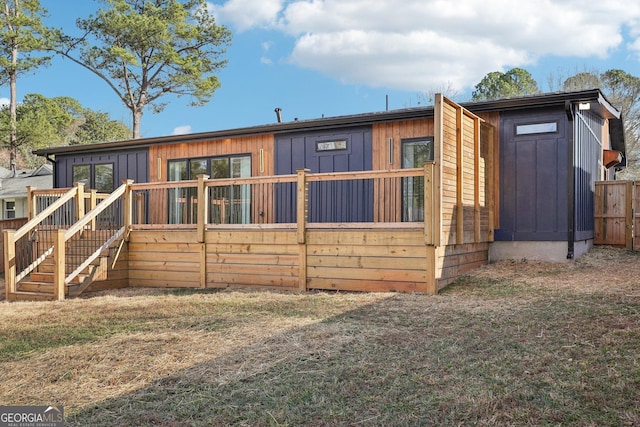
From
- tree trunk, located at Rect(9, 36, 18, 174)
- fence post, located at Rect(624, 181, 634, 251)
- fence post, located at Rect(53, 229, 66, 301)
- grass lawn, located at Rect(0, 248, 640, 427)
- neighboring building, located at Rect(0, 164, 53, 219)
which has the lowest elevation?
grass lawn, located at Rect(0, 248, 640, 427)

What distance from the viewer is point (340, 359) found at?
4.50 m

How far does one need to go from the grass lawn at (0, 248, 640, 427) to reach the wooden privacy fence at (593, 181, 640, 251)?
435 cm

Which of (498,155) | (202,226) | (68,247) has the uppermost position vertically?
(498,155)

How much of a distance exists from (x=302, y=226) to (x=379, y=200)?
2103mm

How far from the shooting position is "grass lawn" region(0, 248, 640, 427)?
345 centimetres

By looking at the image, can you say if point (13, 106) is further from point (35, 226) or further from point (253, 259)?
point (253, 259)

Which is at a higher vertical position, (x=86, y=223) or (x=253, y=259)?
(x=86, y=223)

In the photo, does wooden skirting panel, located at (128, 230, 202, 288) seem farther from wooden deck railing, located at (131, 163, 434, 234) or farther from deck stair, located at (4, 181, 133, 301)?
deck stair, located at (4, 181, 133, 301)

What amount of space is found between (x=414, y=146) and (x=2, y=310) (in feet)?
23.1

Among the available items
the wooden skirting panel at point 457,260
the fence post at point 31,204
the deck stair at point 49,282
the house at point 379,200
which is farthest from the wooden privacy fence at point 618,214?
the fence post at point 31,204

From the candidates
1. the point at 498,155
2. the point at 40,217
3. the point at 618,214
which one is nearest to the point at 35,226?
the point at 40,217

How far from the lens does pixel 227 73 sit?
87.8 ft

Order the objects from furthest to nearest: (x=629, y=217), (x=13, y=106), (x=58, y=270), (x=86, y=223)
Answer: (x=13, y=106) → (x=629, y=217) → (x=86, y=223) → (x=58, y=270)

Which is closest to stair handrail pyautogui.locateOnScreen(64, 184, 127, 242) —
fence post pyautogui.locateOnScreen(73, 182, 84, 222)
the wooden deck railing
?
the wooden deck railing
